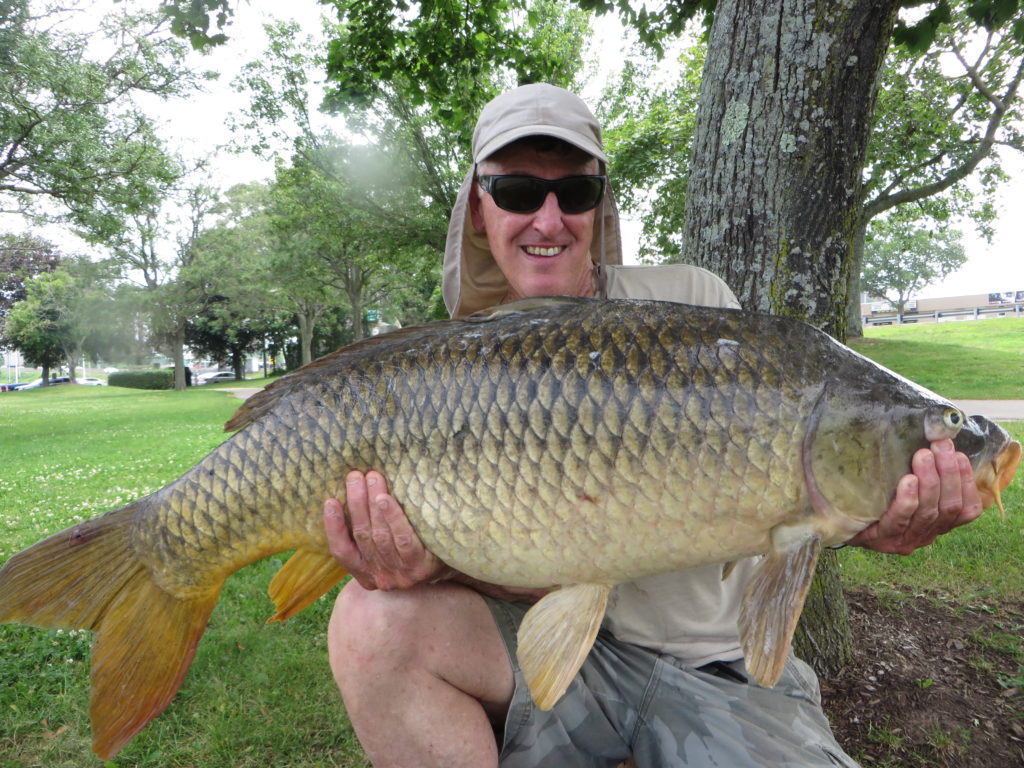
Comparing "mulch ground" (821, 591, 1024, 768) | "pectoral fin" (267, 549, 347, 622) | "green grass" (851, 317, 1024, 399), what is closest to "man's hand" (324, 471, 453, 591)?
"pectoral fin" (267, 549, 347, 622)

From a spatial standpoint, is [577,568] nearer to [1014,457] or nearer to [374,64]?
[1014,457]

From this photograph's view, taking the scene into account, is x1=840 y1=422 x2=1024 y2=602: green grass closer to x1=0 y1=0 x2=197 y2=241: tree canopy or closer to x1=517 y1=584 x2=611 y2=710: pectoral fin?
x1=517 y1=584 x2=611 y2=710: pectoral fin

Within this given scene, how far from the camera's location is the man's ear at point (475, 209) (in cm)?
230

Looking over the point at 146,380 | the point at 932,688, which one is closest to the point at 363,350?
the point at 932,688

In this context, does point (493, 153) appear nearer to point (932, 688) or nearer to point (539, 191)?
point (539, 191)

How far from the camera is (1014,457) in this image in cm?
149

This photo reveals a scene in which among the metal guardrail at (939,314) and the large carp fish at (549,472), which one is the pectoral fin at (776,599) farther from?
the metal guardrail at (939,314)

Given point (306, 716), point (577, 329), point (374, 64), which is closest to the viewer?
point (577, 329)

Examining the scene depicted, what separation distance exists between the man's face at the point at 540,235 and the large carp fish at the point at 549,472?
422 mm

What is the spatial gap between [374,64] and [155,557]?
4765 mm

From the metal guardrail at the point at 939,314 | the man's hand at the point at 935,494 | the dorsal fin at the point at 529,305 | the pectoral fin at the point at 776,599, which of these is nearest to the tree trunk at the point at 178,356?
the dorsal fin at the point at 529,305

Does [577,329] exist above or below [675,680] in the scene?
above

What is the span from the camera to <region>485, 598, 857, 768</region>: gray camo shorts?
1.66m

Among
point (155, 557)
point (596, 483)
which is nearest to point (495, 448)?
point (596, 483)
